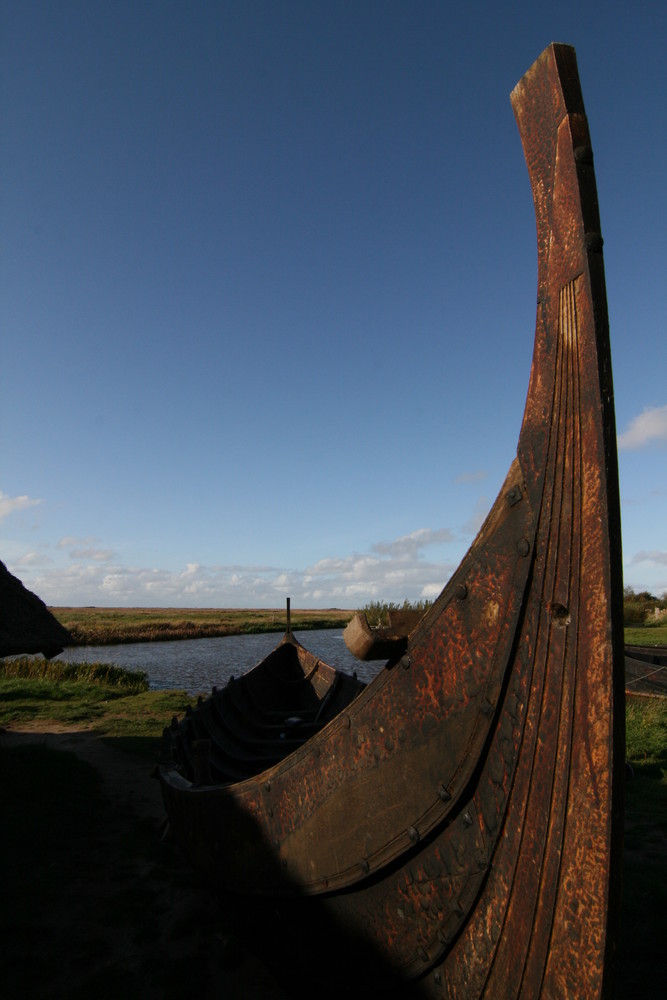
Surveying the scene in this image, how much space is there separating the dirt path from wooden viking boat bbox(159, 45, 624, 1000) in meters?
2.05

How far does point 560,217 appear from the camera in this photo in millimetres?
1790

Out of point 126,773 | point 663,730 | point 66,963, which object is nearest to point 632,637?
point 663,730

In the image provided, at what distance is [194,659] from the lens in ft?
92.7

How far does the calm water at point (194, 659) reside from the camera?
21.4 metres

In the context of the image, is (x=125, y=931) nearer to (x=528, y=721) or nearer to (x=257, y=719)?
(x=257, y=719)

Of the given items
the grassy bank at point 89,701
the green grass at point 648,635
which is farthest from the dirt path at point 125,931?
the green grass at point 648,635

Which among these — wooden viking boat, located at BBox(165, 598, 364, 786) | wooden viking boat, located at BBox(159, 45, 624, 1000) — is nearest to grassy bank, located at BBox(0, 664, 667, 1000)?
wooden viking boat, located at BBox(165, 598, 364, 786)

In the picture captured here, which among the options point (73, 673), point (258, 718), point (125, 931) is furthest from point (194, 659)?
point (125, 931)

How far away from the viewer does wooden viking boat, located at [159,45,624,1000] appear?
162cm

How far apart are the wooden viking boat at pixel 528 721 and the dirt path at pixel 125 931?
205 cm

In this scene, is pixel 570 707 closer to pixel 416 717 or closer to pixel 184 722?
pixel 416 717

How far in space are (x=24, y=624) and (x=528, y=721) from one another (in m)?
9.11

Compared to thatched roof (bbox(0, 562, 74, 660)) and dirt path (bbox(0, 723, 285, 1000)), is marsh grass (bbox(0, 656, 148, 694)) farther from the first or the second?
dirt path (bbox(0, 723, 285, 1000))

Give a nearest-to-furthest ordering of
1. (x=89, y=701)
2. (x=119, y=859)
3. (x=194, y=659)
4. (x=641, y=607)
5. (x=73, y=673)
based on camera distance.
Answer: (x=119, y=859) → (x=89, y=701) → (x=73, y=673) → (x=194, y=659) → (x=641, y=607)
